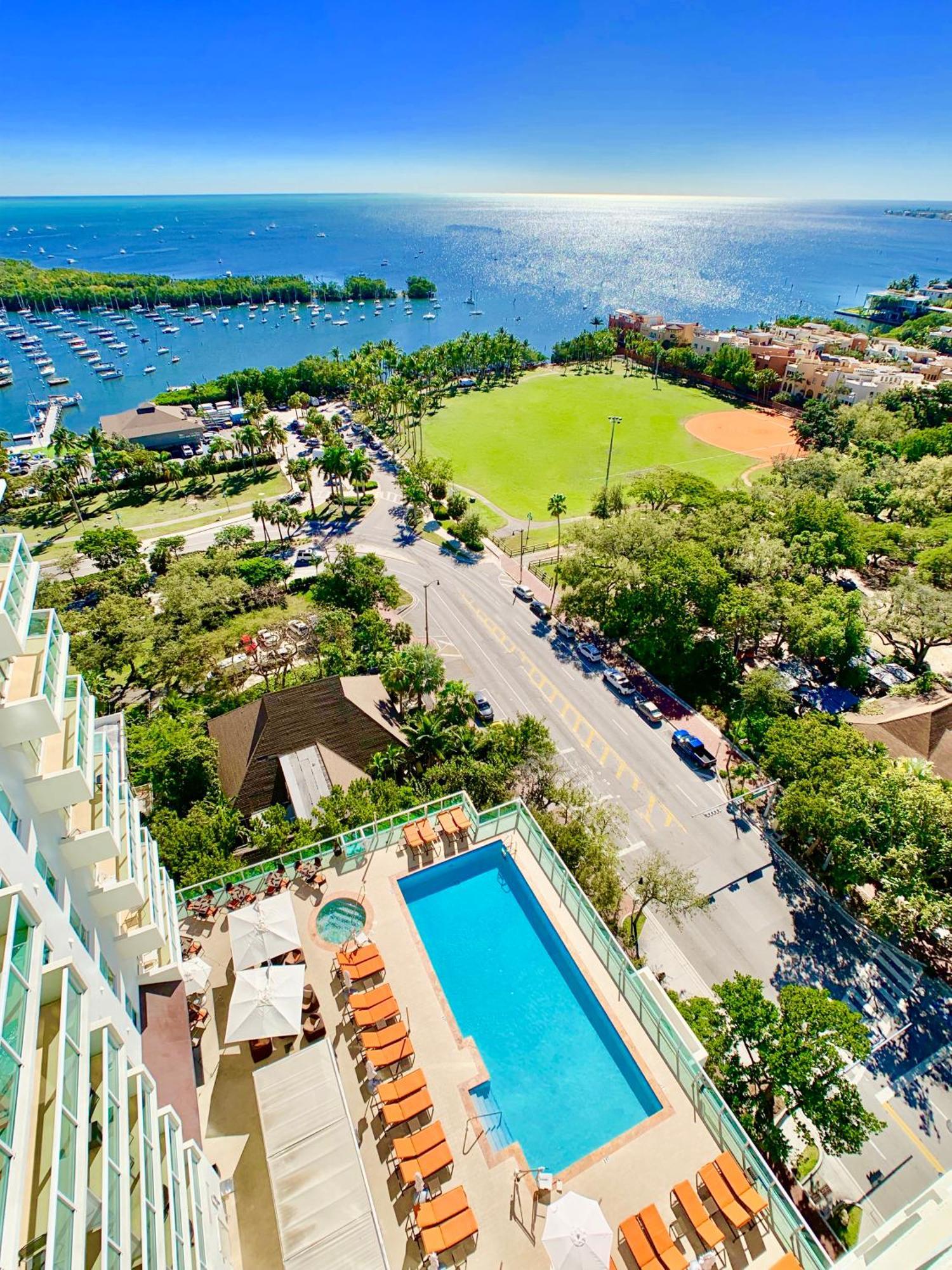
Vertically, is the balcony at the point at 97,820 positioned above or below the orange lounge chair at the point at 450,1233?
above

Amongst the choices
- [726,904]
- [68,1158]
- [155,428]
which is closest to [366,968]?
[68,1158]

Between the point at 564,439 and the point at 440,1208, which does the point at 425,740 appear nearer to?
the point at 440,1208

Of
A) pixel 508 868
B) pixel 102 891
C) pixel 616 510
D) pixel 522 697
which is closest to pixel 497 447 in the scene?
pixel 616 510

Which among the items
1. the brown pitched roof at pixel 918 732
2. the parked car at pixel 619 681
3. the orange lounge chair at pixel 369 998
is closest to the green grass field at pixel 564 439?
the parked car at pixel 619 681

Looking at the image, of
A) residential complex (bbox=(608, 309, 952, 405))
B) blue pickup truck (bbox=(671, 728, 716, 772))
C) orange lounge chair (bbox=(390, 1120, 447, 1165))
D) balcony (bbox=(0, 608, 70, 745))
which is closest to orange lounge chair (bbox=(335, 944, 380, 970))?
orange lounge chair (bbox=(390, 1120, 447, 1165))

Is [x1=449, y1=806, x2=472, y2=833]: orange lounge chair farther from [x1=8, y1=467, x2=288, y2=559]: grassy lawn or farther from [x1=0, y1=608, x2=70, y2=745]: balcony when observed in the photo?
[x1=8, y1=467, x2=288, y2=559]: grassy lawn

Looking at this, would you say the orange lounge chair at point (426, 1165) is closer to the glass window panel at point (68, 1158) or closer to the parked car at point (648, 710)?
the glass window panel at point (68, 1158)

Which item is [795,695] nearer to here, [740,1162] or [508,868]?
[508,868]

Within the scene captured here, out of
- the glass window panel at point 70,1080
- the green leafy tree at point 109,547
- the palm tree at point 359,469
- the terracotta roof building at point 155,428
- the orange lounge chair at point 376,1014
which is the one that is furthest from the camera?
the terracotta roof building at point 155,428
